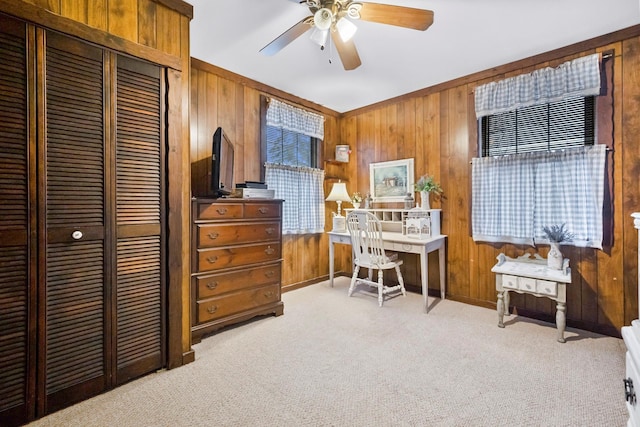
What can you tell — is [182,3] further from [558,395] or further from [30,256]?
[558,395]

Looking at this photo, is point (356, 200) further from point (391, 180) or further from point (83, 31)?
point (83, 31)

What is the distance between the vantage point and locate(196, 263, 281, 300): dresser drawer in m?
2.40

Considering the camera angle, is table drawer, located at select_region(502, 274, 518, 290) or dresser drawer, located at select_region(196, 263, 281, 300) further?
table drawer, located at select_region(502, 274, 518, 290)

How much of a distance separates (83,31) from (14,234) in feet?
3.62

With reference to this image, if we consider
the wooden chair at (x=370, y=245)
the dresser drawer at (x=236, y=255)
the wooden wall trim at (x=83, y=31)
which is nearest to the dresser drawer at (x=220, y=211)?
the dresser drawer at (x=236, y=255)

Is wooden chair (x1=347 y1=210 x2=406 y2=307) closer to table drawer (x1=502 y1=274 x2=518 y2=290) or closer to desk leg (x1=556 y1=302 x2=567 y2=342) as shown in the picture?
table drawer (x1=502 y1=274 x2=518 y2=290)

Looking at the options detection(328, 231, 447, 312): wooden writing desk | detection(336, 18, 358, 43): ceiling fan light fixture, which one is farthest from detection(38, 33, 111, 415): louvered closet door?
detection(328, 231, 447, 312): wooden writing desk

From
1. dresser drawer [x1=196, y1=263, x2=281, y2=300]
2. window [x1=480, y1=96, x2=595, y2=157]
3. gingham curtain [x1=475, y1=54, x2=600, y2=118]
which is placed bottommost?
dresser drawer [x1=196, y1=263, x2=281, y2=300]

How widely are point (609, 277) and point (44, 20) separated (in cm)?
423

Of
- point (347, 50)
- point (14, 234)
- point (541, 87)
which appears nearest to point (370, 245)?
point (347, 50)

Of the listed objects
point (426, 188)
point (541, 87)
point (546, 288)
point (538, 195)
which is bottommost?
point (546, 288)

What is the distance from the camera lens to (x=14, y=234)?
56.1 inches

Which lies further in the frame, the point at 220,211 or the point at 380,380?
the point at 220,211

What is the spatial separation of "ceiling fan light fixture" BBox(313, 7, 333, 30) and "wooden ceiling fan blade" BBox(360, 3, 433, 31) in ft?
0.72
